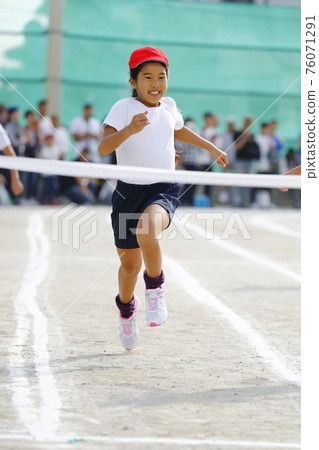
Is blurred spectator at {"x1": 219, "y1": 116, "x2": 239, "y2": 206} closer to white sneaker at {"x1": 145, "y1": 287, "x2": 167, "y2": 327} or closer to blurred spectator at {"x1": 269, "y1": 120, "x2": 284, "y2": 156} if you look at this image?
blurred spectator at {"x1": 269, "y1": 120, "x2": 284, "y2": 156}

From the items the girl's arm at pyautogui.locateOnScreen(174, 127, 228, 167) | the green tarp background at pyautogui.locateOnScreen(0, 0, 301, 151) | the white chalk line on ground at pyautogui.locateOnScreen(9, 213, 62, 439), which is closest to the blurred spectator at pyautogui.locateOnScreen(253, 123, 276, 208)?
the green tarp background at pyautogui.locateOnScreen(0, 0, 301, 151)

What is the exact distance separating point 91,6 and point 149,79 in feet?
62.2

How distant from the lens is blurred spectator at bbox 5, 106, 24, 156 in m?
18.6

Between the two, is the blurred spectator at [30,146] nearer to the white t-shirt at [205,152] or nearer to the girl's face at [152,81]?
the white t-shirt at [205,152]

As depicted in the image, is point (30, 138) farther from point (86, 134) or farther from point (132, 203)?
point (132, 203)

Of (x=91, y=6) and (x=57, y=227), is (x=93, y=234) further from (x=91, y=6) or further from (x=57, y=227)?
(x=91, y=6)

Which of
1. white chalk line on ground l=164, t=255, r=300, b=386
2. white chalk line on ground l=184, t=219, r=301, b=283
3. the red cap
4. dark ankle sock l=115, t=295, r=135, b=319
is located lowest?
white chalk line on ground l=184, t=219, r=301, b=283

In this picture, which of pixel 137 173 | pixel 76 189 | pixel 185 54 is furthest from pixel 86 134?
pixel 137 173

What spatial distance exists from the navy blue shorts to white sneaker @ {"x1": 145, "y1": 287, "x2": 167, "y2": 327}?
0.33 m

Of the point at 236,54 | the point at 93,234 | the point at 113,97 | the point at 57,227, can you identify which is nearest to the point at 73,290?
the point at 93,234

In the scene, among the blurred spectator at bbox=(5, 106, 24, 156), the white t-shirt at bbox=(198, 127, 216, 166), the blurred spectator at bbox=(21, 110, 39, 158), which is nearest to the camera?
the blurred spectator at bbox=(5, 106, 24, 156)

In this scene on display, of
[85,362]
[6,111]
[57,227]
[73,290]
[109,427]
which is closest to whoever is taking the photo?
[109,427]

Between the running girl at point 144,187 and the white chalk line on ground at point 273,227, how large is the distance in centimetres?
957

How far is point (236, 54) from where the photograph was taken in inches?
995
